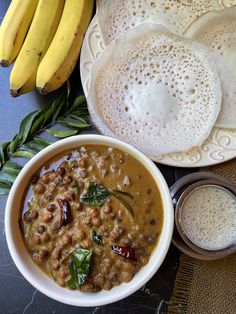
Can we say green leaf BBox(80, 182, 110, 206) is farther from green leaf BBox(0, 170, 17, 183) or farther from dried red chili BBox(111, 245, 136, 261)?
green leaf BBox(0, 170, 17, 183)

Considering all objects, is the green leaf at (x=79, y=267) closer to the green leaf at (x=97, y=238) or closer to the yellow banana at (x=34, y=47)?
the green leaf at (x=97, y=238)

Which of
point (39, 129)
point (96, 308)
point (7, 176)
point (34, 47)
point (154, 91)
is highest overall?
point (34, 47)

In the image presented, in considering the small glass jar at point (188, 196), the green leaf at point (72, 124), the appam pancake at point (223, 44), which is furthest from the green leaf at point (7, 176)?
the appam pancake at point (223, 44)

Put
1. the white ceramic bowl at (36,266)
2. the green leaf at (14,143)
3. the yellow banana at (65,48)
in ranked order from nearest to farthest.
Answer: the white ceramic bowl at (36,266), the yellow banana at (65,48), the green leaf at (14,143)

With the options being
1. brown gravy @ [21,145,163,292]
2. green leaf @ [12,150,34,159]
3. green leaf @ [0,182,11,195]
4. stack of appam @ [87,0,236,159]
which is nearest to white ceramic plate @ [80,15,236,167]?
stack of appam @ [87,0,236,159]

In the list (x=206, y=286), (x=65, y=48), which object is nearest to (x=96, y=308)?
(x=206, y=286)

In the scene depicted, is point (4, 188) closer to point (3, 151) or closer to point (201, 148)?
point (3, 151)
